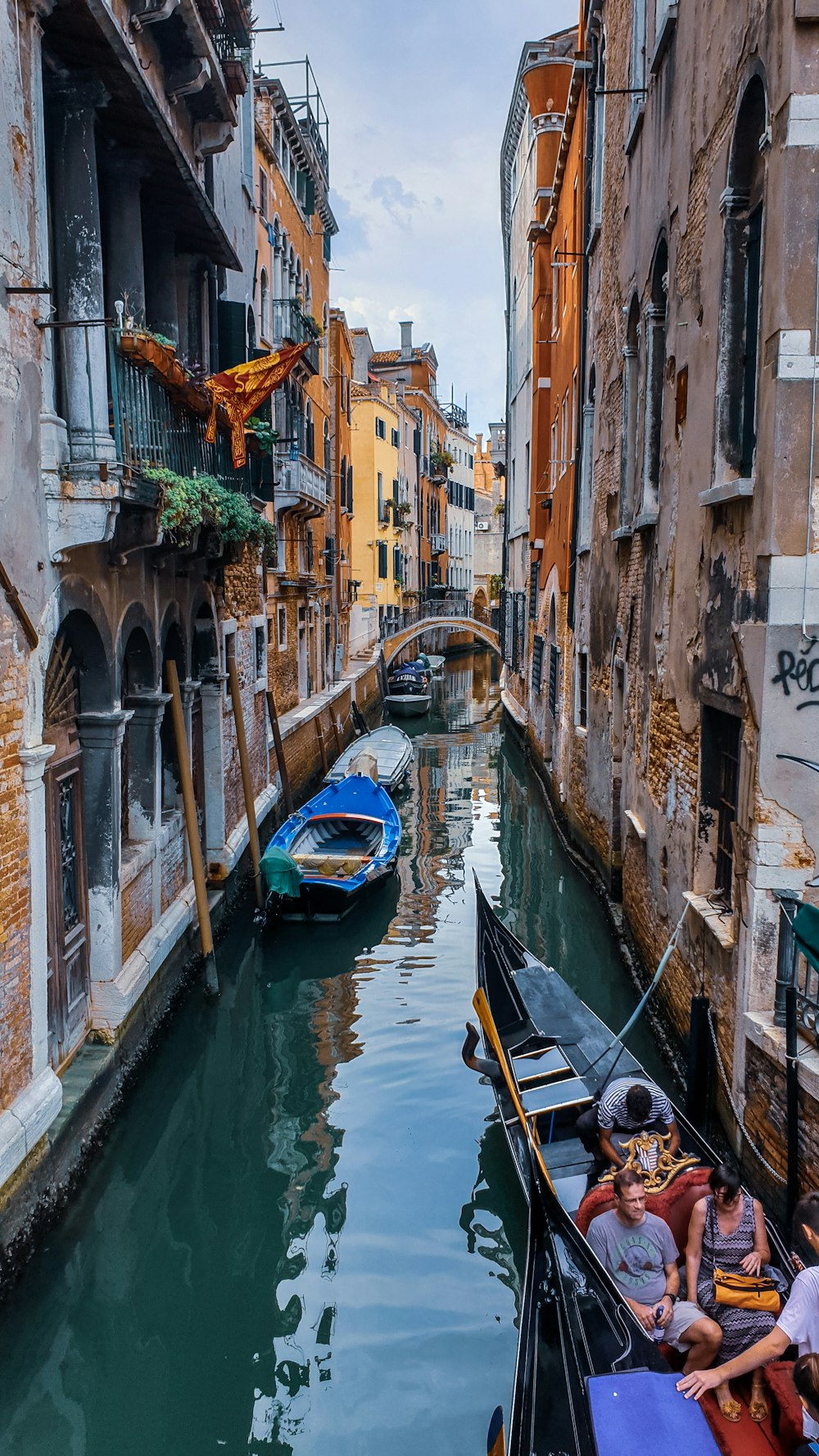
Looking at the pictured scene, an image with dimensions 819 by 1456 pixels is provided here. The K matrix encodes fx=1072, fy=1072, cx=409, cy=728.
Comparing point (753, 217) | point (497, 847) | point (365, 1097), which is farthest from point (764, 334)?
point (497, 847)

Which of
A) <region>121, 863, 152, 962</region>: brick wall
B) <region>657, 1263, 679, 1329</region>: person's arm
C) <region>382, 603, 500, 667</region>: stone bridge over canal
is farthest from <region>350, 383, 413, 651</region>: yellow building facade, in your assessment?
<region>657, 1263, 679, 1329</region>: person's arm

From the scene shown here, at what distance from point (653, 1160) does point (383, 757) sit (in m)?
12.2

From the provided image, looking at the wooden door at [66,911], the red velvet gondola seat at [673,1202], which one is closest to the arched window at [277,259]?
the wooden door at [66,911]

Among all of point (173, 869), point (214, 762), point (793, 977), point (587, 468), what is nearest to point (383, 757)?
point (587, 468)

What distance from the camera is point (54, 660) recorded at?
5336 mm

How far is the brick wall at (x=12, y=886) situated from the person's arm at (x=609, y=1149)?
2497 mm

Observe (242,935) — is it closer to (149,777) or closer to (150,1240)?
(149,777)

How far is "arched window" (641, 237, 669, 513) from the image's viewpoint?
24.9ft

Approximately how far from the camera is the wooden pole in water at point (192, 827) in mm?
7453

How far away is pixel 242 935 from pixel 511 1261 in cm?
495

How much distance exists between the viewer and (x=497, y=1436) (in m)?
3.34

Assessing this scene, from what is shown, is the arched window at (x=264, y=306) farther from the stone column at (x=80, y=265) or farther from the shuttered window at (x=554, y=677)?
the stone column at (x=80, y=265)

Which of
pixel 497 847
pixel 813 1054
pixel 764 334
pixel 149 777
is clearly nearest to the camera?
pixel 813 1054

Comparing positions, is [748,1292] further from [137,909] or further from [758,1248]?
[137,909]
